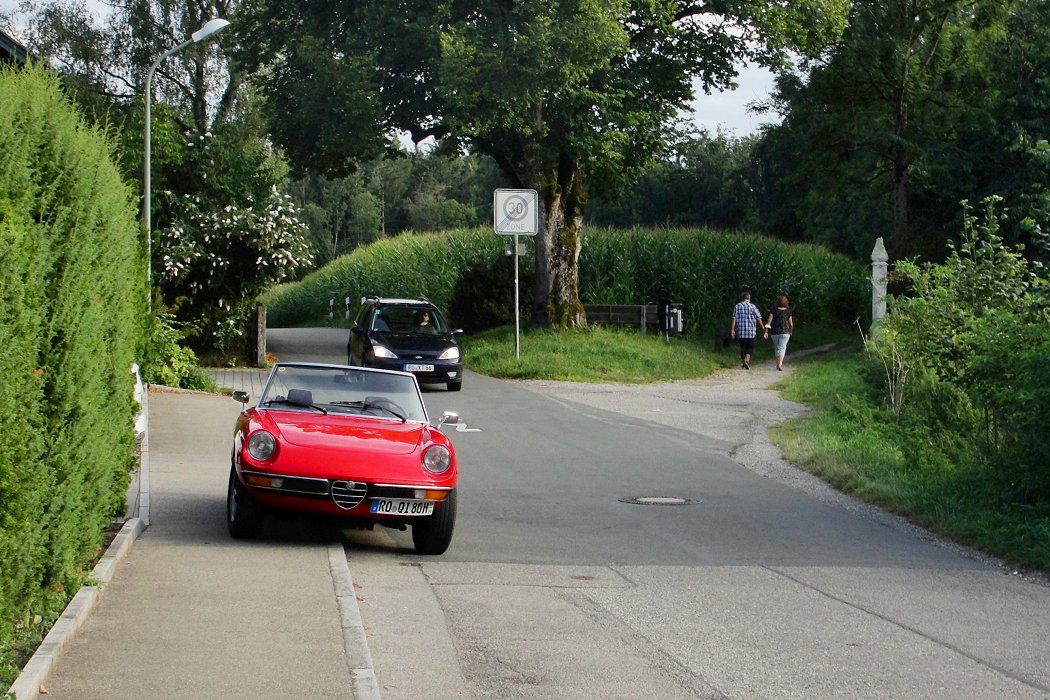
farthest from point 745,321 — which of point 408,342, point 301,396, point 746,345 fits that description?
point 301,396

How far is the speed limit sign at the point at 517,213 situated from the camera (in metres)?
30.5

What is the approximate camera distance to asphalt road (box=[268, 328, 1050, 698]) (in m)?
6.70

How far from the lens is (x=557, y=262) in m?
34.8

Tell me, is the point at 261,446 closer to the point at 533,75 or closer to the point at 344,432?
the point at 344,432

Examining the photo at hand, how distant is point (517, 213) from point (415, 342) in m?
6.66

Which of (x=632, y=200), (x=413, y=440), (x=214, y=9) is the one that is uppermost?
(x=214, y=9)

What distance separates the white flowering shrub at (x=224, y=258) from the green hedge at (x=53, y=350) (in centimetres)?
1741

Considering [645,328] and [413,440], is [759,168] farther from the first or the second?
[413,440]

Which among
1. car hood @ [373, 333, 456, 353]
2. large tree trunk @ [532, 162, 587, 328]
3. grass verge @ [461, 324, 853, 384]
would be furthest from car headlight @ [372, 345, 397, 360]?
large tree trunk @ [532, 162, 587, 328]

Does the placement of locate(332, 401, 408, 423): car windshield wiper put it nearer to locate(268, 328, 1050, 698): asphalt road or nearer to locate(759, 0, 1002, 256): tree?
locate(268, 328, 1050, 698): asphalt road

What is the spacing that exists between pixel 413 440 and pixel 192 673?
4.28 m

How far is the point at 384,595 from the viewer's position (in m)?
8.60

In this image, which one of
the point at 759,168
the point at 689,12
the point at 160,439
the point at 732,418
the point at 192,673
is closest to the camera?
the point at 192,673

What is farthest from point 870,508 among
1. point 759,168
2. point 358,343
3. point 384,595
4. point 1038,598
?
point 759,168
